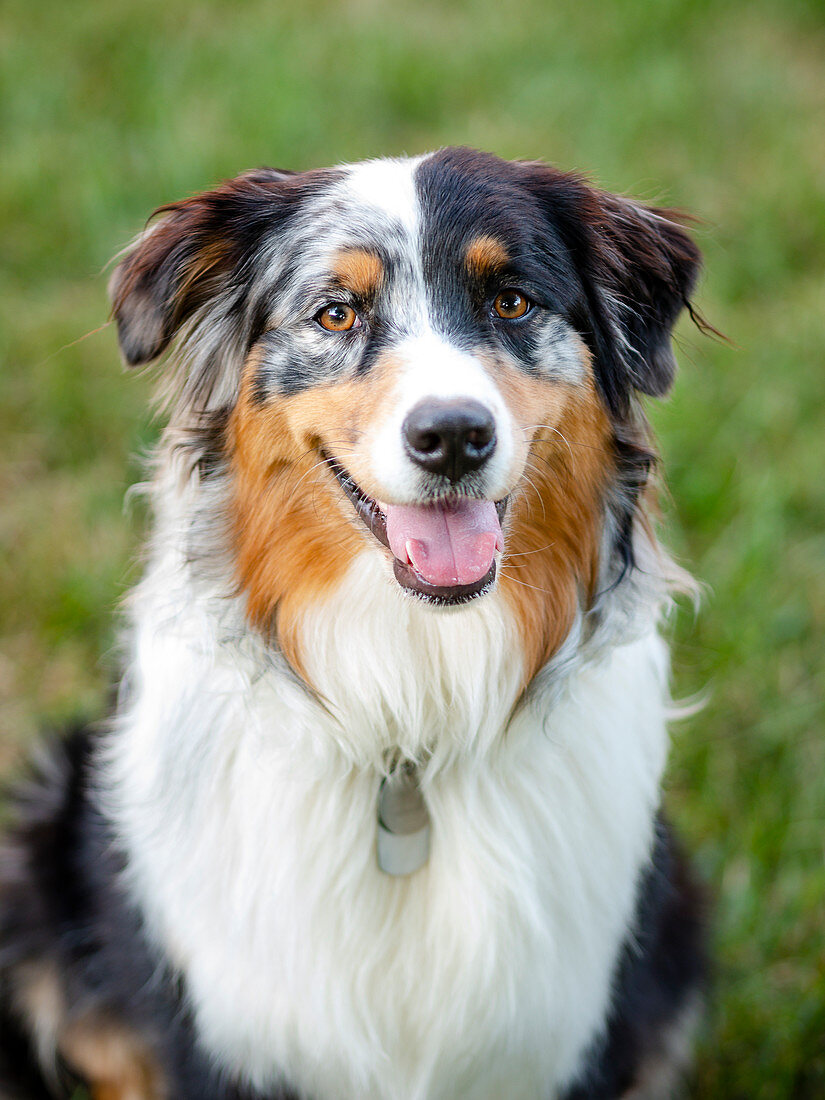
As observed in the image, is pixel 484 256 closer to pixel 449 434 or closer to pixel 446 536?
pixel 449 434

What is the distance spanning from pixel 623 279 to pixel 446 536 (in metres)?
0.81

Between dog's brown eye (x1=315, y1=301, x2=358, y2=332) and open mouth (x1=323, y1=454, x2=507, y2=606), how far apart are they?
389 millimetres

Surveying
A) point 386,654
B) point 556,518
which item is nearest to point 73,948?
point 386,654

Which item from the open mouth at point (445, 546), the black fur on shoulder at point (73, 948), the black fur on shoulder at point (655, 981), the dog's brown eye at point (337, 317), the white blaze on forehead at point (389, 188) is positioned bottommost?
the black fur on shoulder at point (655, 981)

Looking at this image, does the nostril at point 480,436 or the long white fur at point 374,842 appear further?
the long white fur at point 374,842

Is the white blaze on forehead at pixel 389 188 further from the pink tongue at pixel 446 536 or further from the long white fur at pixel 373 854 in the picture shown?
the long white fur at pixel 373 854

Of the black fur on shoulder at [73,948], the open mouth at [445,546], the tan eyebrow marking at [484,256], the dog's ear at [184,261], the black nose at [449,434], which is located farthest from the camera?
the black fur on shoulder at [73,948]

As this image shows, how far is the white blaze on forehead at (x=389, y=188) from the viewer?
7.72 ft

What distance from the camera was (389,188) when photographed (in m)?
2.39

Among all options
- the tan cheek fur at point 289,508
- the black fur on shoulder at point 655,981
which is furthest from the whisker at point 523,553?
the black fur on shoulder at point 655,981

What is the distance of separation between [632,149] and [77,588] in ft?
16.6

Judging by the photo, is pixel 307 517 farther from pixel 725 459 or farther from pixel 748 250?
pixel 748 250

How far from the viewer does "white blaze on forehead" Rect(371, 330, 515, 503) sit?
6.89ft

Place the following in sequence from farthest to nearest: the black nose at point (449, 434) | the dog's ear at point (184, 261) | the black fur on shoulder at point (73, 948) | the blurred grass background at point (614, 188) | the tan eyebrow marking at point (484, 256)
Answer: the blurred grass background at point (614, 188), the black fur on shoulder at point (73, 948), the dog's ear at point (184, 261), the tan eyebrow marking at point (484, 256), the black nose at point (449, 434)
